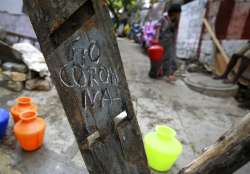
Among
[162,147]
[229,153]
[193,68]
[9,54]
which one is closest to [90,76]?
[229,153]

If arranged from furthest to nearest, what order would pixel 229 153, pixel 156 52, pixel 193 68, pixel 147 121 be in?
pixel 193 68 < pixel 156 52 < pixel 147 121 < pixel 229 153

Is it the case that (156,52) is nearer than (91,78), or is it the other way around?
(91,78)

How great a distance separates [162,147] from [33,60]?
2.85 metres

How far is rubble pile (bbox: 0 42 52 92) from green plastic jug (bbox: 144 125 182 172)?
7.97 ft

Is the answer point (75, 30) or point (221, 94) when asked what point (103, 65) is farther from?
point (221, 94)

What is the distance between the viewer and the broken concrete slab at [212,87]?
13.5 feet

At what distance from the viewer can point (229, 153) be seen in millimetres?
974

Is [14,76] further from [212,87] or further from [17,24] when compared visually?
[212,87]

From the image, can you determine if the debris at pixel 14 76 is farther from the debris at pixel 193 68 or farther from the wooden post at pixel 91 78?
the debris at pixel 193 68

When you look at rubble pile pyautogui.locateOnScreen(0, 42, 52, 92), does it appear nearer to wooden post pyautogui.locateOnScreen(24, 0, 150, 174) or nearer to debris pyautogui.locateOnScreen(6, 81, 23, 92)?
debris pyautogui.locateOnScreen(6, 81, 23, 92)

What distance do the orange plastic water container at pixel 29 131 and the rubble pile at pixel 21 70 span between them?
1604 mm

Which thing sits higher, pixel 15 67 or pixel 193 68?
pixel 15 67

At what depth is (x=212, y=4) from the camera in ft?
17.1

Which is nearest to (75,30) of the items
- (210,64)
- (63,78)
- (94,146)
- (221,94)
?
(63,78)
